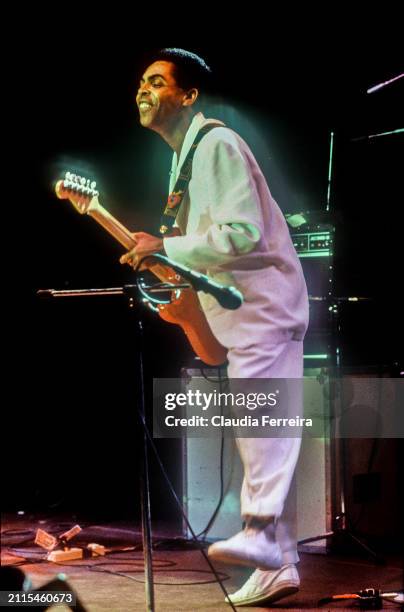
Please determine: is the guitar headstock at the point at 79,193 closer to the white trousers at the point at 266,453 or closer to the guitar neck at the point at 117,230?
the guitar neck at the point at 117,230

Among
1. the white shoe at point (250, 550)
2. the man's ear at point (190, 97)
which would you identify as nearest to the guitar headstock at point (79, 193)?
the man's ear at point (190, 97)

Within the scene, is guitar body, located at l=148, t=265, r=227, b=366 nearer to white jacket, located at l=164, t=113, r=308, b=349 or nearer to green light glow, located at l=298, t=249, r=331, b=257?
white jacket, located at l=164, t=113, r=308, b=349

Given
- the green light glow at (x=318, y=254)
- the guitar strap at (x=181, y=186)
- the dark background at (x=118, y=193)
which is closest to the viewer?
the guitar strap at (x=181, y=186)

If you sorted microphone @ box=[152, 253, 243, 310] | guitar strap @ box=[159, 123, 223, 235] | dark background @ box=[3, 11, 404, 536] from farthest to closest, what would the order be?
dark background @ box=[3, 11, 404, 536]
guitar strap @ box=[159, 123, 223, 235]
microphone @ box=[152, 253, 243, 310]

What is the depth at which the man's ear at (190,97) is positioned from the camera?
2.96 meters

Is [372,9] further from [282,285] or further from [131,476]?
[131,476]

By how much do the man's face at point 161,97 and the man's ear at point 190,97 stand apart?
1 centimetres

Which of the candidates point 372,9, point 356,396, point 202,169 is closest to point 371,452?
point 356,396

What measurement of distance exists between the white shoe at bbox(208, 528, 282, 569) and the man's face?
1479mm

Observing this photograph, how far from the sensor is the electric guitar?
303cm

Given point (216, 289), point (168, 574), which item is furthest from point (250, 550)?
point (168, 574)

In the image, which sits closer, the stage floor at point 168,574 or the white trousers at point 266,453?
the white trousers at point 266,453

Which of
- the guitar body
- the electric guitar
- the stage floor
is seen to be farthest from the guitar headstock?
the stage floor

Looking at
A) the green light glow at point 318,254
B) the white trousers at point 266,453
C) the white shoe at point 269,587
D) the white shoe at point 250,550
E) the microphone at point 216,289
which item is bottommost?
the white shoe at point 269,587
